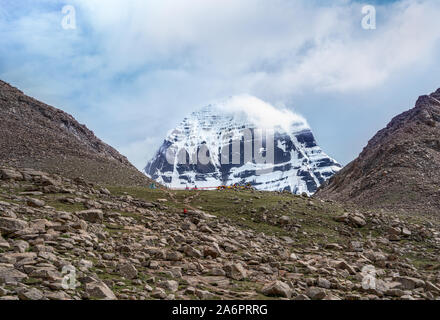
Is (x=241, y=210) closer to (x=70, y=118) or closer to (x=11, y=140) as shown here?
(x=11, y=140)

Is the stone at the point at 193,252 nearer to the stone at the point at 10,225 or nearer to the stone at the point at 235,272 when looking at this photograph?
the stone at the point at 235,272

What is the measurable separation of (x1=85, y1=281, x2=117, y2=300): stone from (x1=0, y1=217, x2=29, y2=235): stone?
4565 millimetres

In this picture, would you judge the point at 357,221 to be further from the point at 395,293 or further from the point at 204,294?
the point at 204,294

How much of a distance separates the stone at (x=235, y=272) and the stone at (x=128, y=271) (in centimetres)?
292

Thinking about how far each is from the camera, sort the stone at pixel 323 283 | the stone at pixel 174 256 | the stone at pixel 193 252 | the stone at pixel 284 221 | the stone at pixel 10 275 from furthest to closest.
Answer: the stone at pixel 284 221, the stone at pixel 193 252, the stone at pixel 174 256, the stone at pixel 323 283, the stone at pixel 10 275

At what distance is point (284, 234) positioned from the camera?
69.6 feet

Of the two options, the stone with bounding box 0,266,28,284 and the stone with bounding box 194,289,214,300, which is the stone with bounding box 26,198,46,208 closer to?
the stone with bounding box 0,266,28,284

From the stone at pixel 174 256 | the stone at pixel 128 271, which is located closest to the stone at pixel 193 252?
the stone at pixel 174 256

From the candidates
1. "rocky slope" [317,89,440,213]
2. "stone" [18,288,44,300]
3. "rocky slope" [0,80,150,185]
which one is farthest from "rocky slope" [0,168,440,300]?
"rocky slope" [0,80,150,185]

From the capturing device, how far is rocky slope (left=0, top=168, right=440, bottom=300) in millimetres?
9219

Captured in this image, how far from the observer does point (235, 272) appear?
37.7 feet

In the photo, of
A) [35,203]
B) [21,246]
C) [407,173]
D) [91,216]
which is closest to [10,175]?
[35,203]

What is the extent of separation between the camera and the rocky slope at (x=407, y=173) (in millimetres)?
40062
